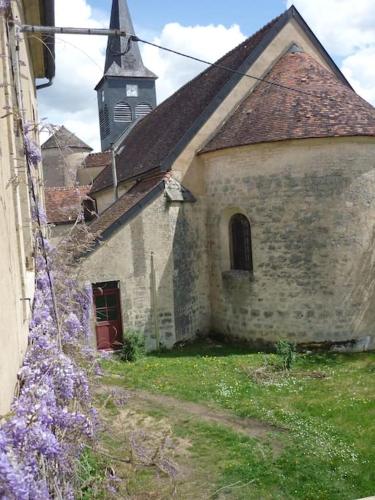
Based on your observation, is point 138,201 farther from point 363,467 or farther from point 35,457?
point 35,457

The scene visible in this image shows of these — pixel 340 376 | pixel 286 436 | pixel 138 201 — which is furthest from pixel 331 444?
pixel 138 201

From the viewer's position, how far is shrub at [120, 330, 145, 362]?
1297 centimetres

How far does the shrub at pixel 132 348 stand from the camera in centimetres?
1297

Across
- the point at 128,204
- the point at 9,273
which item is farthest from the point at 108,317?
the point at 9,273

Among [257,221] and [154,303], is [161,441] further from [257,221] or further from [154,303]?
[257,221]

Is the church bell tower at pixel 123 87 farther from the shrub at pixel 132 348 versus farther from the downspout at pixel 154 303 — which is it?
the shrub at pixel 132 348

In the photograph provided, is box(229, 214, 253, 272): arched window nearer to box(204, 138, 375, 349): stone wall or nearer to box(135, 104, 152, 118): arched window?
box(204, 138, 375, 349): stone wall

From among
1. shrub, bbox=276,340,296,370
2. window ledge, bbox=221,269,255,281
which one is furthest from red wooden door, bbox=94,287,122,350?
shrub, bbox=276,340,296,370

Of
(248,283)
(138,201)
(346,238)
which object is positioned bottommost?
(248,283)

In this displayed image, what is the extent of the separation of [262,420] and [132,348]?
5209 millimetres

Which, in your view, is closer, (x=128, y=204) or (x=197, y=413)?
(x=197, y=413)

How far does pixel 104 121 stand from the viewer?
31984 mm

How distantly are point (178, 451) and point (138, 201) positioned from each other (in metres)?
7.61

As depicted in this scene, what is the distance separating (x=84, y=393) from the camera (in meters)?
4.57
